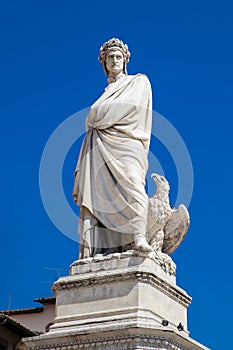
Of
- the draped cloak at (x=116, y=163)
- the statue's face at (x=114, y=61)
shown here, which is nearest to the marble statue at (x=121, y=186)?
the draped cloak at (x=116, y=163)

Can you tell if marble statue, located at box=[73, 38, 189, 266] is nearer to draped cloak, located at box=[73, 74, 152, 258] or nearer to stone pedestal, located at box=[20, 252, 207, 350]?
draped cloak, located at box=[73, 74, 152, 258]

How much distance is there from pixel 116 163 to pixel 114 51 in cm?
277

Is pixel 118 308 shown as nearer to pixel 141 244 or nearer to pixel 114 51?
pixel 141 244

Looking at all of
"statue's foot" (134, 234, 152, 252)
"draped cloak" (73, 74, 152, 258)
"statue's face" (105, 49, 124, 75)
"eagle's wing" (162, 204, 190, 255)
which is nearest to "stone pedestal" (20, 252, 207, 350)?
"statue's foot" (134, 234, 152, 252)

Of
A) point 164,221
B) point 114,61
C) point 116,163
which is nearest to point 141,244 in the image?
point 164,221

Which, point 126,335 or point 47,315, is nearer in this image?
point 126,335

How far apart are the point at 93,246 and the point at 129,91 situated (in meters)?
3.49

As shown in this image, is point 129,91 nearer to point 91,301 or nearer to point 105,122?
point 105,122

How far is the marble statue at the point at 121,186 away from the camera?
1683 cm

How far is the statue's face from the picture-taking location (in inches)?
728

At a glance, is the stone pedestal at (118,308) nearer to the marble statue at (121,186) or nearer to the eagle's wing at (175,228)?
the marble statue at (121,186)

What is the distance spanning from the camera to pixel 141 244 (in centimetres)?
1620

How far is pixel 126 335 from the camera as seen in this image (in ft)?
49.5

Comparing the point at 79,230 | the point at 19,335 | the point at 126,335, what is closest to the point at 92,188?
the point at 79,230
